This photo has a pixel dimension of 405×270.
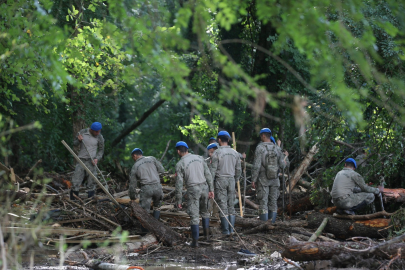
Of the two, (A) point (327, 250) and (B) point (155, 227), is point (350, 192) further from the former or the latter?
(B) point (155, 227)

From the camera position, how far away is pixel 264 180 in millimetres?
13188

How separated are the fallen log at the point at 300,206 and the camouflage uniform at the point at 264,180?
1.41m

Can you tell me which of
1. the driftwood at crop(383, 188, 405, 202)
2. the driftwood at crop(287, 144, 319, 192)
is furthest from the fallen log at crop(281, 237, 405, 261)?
the driftwood at crop(287, 144, 319, 192)

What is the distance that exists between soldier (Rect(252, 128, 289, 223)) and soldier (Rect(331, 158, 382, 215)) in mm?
1558

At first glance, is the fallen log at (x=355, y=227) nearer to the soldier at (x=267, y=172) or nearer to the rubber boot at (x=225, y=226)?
the soldier at (x=267, y=172)

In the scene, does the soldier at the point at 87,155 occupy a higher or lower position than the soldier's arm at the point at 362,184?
higher

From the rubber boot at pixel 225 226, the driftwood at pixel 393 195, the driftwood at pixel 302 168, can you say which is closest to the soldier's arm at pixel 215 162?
the rubber boot at pixel 225 226

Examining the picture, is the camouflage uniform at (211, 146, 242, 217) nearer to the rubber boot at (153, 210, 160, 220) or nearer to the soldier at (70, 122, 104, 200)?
the rubber boot at (153, 210, 160, 220)

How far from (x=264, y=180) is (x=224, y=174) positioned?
1310 millimetres

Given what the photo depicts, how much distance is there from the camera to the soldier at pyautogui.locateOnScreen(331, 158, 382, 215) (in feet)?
39.3

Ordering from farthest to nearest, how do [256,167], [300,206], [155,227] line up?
[300,206] < [256,167] < [155,227]

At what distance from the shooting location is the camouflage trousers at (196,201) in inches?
445

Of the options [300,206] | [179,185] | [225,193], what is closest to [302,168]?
[300,206]

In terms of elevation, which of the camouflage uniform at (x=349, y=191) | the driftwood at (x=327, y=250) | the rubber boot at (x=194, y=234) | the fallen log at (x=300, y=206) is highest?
the camouflage uniform at (x=349, y=191)
